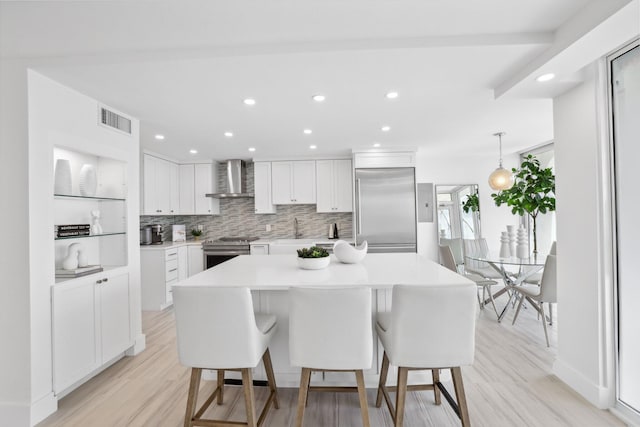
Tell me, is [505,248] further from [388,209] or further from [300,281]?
[300,281]

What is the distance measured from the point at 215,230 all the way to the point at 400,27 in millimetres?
4890

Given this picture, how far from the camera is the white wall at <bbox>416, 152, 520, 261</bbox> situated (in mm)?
5723

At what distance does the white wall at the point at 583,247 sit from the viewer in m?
2.10

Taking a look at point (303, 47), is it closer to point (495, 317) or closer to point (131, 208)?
point (131, 208)

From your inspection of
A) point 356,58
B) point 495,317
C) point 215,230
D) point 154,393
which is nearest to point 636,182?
point 356,58

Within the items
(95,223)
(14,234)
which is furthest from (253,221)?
(14,234)

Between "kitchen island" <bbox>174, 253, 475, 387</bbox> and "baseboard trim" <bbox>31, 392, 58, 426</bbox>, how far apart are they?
122cm

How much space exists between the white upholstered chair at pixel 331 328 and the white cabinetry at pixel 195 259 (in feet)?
12.7

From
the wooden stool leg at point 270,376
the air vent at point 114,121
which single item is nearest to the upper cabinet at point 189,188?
the air vent at point 114,121

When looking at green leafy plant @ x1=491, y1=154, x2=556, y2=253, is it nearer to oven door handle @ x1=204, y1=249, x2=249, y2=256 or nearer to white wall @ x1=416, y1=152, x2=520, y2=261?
white wall @ x1=416, y1=152, x2=520, y2=261

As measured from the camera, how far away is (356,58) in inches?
80.0

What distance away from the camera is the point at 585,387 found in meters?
2.21

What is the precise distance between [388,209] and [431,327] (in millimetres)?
3303

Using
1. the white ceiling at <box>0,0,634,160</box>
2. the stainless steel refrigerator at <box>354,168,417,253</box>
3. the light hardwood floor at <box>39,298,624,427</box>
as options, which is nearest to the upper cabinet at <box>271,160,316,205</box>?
the stainless steel refrigerator at <box>354,168,417,253</box>
